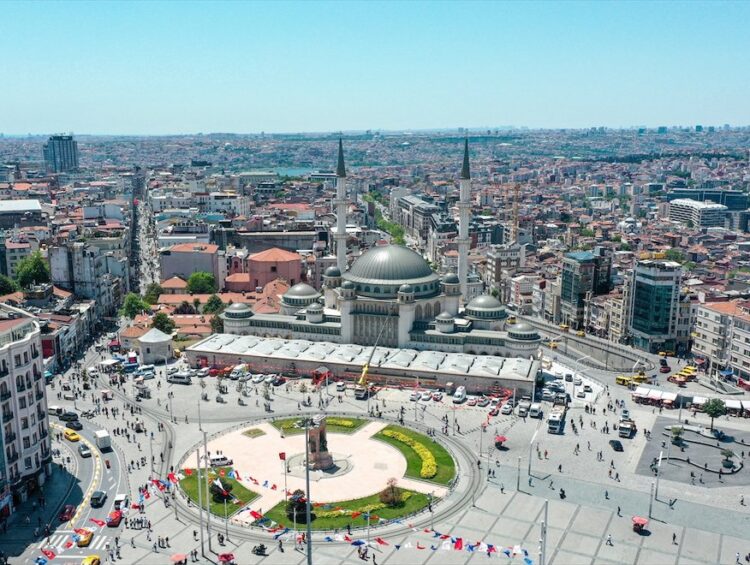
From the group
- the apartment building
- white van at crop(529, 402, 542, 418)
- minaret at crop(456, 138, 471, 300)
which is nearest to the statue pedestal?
the apartment building

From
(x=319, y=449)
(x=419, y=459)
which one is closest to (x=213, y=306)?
(x=319, y=449)

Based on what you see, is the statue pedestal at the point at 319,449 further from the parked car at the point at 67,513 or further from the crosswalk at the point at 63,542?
the parked car at the point at 67,513

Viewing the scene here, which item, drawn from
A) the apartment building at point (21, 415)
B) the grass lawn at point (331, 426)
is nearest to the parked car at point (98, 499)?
the apartment building at point (21, 415)

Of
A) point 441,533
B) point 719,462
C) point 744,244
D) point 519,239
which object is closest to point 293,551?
point 441,533

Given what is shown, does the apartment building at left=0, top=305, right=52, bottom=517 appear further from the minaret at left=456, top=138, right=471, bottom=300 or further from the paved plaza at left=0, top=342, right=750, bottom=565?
the minaret at left=456, top=138, right=471, bottom=300

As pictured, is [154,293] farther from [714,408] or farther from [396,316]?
[714,408]

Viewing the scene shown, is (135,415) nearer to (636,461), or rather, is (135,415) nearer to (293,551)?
(293,551)
